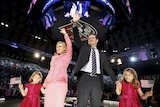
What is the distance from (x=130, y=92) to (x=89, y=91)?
915mm

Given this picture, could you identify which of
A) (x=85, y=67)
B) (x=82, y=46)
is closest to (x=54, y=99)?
(x=85, y=67)

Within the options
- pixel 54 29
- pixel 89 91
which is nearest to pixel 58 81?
pixel 89 91

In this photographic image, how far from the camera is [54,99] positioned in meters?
2.28

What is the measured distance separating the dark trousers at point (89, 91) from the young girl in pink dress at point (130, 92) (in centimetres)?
58

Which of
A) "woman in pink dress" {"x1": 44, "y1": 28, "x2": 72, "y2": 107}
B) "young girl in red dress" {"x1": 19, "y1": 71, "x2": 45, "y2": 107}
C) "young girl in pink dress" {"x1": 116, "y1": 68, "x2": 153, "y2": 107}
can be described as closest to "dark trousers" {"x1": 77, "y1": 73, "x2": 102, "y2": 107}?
"woman in pink dress" {"x1": 44, "y1": 28, "x2": 72, "y2": 107}

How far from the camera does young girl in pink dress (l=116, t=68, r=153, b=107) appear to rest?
2.84 m

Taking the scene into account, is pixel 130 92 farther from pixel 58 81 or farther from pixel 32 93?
pixel 32 93

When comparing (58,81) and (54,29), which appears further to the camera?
(54,29)

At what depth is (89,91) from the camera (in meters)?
2.36

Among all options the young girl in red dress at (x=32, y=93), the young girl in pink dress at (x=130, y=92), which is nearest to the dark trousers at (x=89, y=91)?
the young girl in pink dress at (x=130, y=92)

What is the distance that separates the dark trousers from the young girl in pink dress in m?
0.58

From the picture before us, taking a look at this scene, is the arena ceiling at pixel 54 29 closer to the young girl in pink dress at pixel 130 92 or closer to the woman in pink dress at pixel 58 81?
the young girl in pink dress at pixel 130 92

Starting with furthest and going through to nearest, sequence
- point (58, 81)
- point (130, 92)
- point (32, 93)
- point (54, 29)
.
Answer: point (54, 29) → point (32, 93) → point (130, 92) → point (58, 81)

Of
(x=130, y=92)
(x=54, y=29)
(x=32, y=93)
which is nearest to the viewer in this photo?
(x=130, y=92)
